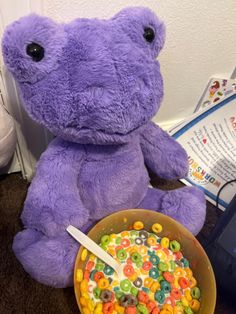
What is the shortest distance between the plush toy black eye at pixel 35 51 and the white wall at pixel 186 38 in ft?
0.55

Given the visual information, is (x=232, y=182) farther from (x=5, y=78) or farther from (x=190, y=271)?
(x=5, y=78)

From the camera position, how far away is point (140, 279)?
2.08ft

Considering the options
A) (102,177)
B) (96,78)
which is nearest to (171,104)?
(102,177)

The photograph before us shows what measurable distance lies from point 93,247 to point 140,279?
11 centimetres

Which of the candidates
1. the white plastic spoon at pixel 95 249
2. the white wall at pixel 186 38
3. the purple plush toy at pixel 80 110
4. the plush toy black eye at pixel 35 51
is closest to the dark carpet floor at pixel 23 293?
the purple plush toy at pixel 80 110

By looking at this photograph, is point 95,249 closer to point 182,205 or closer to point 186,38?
point 182,205

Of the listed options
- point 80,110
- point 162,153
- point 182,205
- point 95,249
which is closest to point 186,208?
point 182,205

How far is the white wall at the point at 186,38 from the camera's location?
644mm

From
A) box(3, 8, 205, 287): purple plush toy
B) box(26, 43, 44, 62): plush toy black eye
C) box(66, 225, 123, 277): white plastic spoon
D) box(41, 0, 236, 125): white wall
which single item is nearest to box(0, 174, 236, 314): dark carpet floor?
box(3, 8, 205, 287): purple plush toy

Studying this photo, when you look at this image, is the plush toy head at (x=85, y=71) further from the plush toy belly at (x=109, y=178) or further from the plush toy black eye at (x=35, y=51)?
the plush toy belly at (x=109, y=178)

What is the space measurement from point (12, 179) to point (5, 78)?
364 mm

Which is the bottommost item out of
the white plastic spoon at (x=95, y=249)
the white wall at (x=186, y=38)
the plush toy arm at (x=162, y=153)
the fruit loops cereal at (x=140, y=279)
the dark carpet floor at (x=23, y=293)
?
the dark carpet floor at (x=23, y=293)

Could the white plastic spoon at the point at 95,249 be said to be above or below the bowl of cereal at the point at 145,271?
above

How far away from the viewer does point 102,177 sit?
2.13ft
